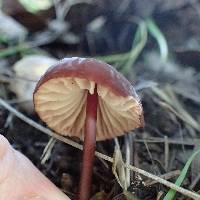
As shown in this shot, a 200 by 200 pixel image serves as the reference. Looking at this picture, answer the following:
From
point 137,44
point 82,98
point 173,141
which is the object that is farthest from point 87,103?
point 137,44

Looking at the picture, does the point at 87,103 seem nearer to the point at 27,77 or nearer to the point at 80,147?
the point at 80,147

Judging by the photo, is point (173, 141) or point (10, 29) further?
point (10, 29)

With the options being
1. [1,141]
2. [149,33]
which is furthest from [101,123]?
[149,33]

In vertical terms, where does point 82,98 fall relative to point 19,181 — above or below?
above

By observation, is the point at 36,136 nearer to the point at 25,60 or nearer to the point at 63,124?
the point at 63,124

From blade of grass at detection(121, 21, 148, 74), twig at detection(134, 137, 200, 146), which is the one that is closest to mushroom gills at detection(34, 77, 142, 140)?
twig at detection(134, 137, 200, 146)

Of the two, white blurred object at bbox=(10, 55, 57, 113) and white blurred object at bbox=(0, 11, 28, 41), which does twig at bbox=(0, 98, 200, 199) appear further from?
white blurred object at bbox=(0, 11, 28, 41)

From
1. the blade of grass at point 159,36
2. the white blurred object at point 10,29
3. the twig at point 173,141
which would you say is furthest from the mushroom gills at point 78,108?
the white blurred object at point 10,29
